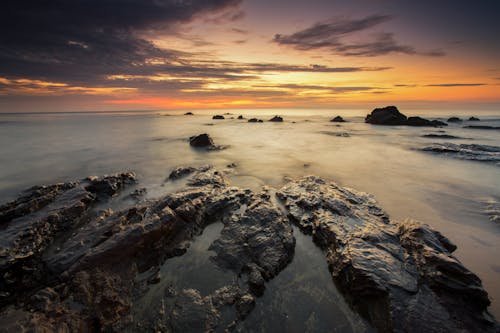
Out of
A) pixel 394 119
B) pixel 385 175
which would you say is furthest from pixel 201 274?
pixel 394 119

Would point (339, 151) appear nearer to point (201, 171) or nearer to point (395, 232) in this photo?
point (201, 171)

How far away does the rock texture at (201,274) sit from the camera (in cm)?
346

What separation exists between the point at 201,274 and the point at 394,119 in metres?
48.8

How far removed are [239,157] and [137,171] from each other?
6.58 meters

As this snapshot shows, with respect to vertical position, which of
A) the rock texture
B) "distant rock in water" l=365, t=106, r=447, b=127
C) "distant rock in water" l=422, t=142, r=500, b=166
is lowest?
the rock texture

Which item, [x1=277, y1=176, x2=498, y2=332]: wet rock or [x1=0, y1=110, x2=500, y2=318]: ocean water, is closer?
[x1=277, y1=176, x2=498, y2=332]: wet rock

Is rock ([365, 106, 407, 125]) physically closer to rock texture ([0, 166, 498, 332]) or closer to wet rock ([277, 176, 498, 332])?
rock texture ([0, 166, 498, 332])

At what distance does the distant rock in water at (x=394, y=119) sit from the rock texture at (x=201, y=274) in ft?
143

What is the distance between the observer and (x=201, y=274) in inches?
175

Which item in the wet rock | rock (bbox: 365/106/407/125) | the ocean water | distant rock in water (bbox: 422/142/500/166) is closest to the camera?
the wet rock

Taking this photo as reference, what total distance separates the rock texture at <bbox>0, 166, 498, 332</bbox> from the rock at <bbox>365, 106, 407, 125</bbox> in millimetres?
44126

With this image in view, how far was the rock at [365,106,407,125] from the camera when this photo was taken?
4278cm

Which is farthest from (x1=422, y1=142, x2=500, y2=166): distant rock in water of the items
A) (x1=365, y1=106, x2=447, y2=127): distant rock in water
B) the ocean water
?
(x1=365, y1=106, x2=447, y2=127): distant rock in water

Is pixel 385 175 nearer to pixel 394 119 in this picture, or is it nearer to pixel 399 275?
pixel 399 275
